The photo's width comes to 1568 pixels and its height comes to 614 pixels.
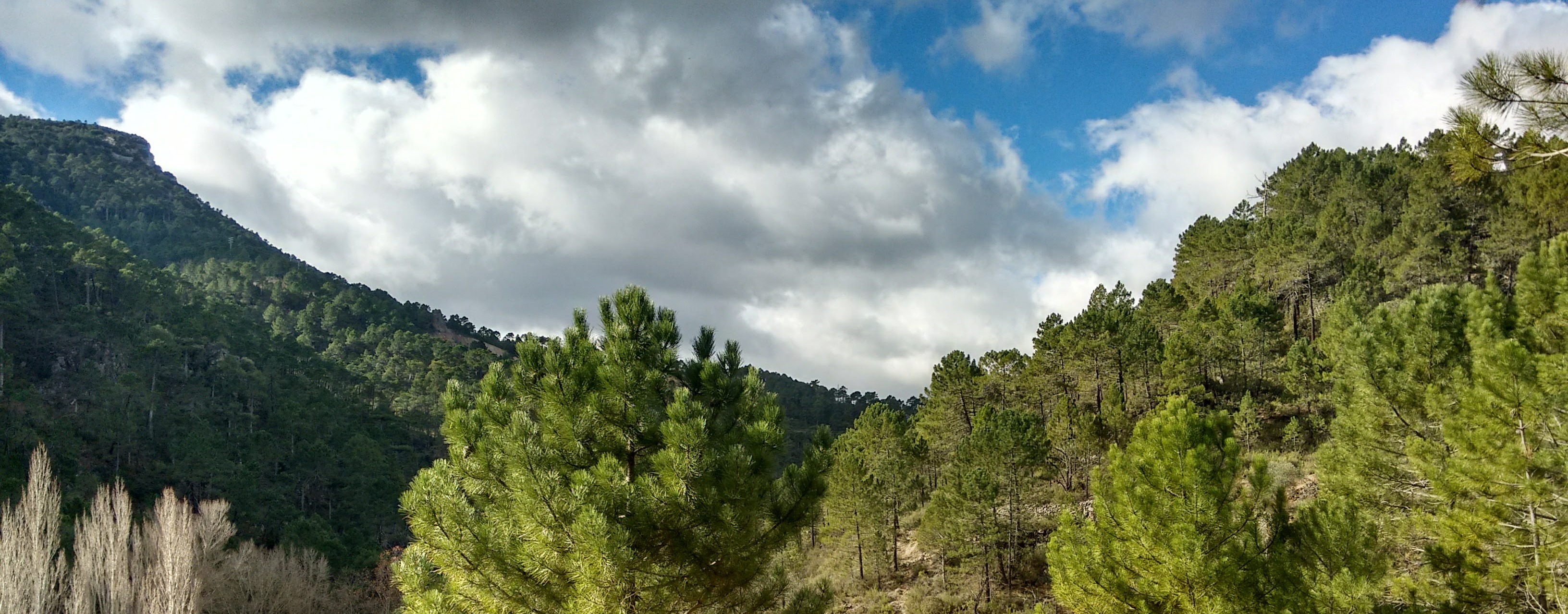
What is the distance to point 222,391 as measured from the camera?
64500mm

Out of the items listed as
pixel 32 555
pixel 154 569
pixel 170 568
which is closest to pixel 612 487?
pixel 170 568

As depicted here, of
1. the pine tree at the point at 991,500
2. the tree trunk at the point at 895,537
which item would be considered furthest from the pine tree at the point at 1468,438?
the tree trunk at the point at 895,537

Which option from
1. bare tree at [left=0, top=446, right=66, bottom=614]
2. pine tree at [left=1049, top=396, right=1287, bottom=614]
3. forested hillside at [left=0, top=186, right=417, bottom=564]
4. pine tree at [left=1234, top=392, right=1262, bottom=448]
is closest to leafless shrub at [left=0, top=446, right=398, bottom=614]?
bare tree at [left=0, top=446, right=66, bottom=614]

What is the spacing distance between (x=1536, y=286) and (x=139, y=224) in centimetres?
17581

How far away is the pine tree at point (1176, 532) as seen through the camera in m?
11.6

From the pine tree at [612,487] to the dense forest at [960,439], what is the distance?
0.04 m

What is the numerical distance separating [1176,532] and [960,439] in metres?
34.8

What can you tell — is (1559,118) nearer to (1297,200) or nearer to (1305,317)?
(1305,317)

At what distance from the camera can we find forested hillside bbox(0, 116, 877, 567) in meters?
46.0

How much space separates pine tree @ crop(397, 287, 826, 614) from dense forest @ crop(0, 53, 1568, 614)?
4cm

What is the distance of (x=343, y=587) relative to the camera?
32.0m

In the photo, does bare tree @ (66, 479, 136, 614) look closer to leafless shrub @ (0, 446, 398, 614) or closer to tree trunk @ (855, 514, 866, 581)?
leafless shrub @ (0, 446, 398, 614)

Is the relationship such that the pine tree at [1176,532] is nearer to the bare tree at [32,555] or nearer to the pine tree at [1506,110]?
the pine tree at [1506,110]

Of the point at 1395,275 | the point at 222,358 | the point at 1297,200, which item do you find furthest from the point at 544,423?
the point at 222,358
